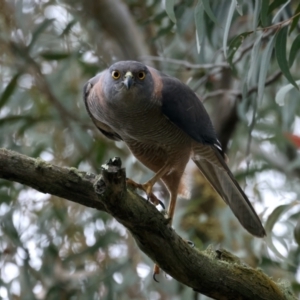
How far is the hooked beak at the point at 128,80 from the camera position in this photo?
117 inches

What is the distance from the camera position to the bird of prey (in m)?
3.06

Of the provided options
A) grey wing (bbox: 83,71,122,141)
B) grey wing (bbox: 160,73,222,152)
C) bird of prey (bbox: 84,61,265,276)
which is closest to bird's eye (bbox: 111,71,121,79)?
bird of prey (bbox: 84,61,265,276)

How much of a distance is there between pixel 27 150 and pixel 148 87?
1.88 metres

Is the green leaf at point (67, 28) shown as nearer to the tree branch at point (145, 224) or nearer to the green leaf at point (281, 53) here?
the green leaf at point (281, 53)

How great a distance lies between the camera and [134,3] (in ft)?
17.5

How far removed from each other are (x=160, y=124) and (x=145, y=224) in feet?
3.12

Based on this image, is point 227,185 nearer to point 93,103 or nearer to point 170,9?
point 93,103

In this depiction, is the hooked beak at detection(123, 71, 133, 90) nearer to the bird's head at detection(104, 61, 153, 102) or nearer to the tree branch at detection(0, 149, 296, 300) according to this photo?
the bird's head at detection(104, 61, 153, 102)

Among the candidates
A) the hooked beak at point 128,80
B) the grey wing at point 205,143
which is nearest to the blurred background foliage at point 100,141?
the grey wing at point 205,143

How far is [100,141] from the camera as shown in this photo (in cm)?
466

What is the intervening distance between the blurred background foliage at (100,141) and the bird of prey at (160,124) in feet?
2.07

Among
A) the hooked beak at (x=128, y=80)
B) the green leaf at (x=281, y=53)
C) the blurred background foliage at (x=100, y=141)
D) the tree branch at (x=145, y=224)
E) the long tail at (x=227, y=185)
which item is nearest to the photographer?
the tree branch at (x=145, y=224)

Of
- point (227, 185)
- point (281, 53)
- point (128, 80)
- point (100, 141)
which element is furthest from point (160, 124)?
point (100, 141)

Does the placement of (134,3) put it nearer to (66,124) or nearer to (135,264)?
(66,124)
